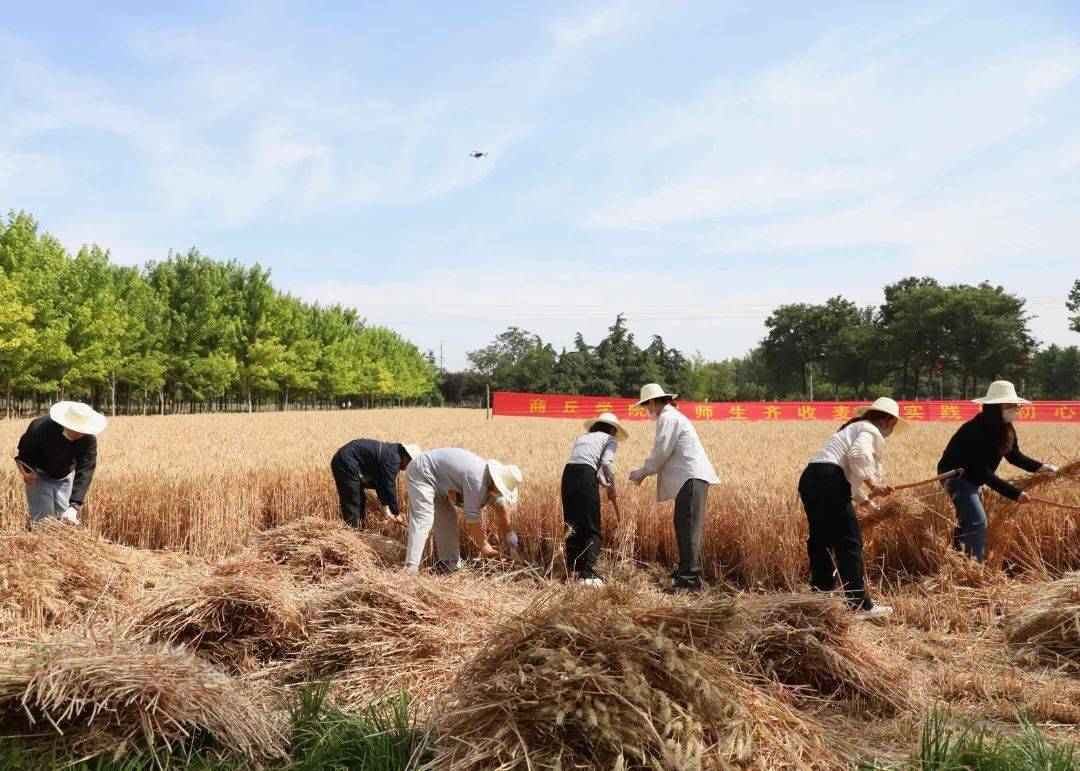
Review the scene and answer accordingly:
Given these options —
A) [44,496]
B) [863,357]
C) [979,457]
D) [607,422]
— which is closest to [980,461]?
[979,457]

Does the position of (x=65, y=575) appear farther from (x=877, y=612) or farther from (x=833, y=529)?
(x=877, y=612)

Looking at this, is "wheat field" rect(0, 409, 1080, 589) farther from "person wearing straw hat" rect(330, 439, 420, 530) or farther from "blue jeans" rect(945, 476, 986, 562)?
"person wearing straw hat" rect(330, 439, 420, 530)

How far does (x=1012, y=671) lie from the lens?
396 centimetres

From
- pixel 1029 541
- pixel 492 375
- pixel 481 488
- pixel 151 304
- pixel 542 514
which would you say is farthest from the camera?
pixel 492 375

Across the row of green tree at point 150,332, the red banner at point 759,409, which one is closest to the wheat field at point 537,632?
the row of green tree at point 150,332

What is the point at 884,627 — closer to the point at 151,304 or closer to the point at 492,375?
the point at 151,304

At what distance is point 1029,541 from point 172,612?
703 centimetres

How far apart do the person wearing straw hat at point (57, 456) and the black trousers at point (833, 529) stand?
587 cm

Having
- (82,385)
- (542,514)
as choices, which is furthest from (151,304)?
(542,514)

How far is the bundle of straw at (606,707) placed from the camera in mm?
2229

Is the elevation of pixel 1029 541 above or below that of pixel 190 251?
below

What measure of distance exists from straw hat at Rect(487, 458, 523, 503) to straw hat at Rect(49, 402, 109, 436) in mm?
3284

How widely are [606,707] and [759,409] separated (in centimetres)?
3672

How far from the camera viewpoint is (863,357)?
74312mm
